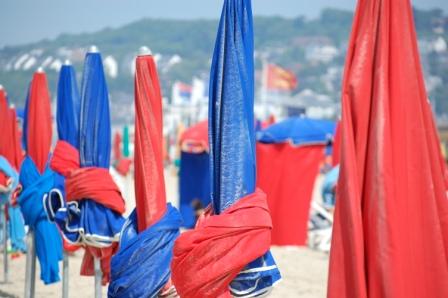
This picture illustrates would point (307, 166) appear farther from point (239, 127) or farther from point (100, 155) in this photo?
point (239, 127)

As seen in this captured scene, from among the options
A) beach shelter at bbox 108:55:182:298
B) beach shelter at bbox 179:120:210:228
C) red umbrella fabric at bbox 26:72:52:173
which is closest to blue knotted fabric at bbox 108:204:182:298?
beach shelter at bbox 108:55:182:298

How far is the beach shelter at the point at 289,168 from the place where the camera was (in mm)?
11000

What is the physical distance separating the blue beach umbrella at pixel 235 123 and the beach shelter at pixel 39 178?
3.04 meters

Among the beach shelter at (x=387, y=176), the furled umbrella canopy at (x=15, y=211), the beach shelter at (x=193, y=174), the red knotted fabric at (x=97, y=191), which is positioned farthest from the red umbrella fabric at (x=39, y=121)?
the beach shelter at (x=193, y=174)

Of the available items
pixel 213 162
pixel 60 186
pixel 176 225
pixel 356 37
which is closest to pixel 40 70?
pixel 60 186

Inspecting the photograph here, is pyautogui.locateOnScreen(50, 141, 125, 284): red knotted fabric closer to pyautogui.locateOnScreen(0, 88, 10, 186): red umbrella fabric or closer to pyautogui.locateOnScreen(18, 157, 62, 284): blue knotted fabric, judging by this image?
pyautogui.locateOnScreen(18, 157, 62, 284): blue knotted fabric

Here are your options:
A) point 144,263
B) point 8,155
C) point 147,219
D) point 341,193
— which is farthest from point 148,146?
point 8,155

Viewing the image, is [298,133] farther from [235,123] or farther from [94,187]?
[235,123]

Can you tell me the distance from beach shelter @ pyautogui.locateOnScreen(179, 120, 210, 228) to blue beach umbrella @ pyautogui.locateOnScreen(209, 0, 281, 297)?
31.4 ft

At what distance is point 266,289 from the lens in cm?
366

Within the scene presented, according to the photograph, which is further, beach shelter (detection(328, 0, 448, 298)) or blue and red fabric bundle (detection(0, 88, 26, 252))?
blue and red fabric bundle (detection(0, 88, 26, 252))

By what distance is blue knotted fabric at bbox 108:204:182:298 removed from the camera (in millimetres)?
4219

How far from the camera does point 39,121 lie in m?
6.98

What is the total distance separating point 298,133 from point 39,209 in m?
4.97
